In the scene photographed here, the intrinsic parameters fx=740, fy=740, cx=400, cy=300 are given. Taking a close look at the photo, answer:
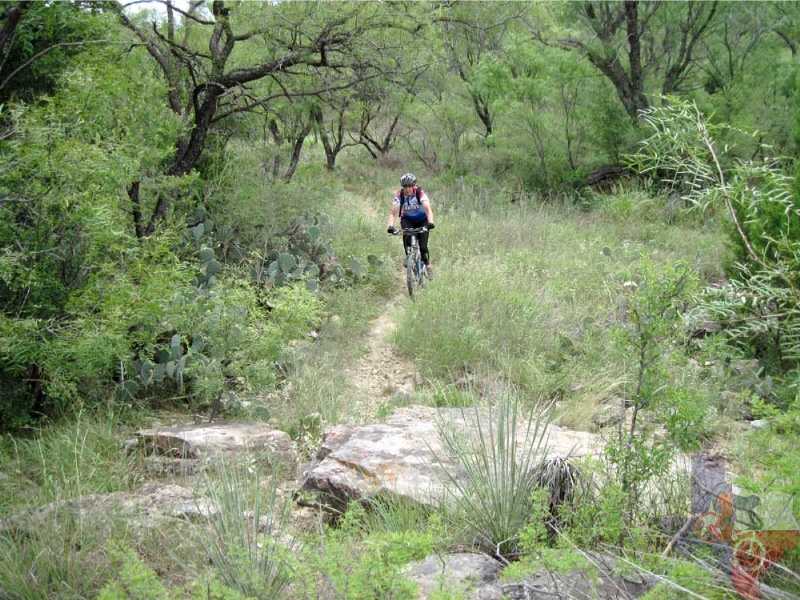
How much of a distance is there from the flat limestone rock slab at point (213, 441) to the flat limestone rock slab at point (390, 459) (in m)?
0.33

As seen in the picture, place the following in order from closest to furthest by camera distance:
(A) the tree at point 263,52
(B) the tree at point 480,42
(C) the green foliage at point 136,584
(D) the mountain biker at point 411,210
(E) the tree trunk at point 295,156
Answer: (C) the green foliage at point 136,584 < (A) the tree at point 263,52 < (D) the mountain biker at point 411,210 < (B) the tree at point 480,42 < (E) the tree trunk at point 295,156

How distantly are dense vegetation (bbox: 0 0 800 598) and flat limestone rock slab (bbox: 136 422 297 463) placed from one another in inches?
11.1

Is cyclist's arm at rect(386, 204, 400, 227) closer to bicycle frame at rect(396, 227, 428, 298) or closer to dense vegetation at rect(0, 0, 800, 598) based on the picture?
bicycle frame at rect(396, 227, 428, 298)

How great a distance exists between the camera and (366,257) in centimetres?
1104

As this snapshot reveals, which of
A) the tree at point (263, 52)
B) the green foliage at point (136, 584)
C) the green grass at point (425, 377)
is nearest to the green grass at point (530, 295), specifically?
the green grass at point (425, 377)

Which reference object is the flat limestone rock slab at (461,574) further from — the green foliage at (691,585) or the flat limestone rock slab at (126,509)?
the flat limestone rock slab at (126,509)

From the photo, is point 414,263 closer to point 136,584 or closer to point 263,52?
point 263,52

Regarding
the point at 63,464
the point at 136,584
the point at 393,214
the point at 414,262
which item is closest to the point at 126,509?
the point at 63,464

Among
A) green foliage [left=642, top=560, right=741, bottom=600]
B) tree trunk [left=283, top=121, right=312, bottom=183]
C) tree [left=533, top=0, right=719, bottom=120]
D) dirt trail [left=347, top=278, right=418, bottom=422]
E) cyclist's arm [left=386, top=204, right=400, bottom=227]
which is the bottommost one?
dirt trail [left=347, top=278, right=418, bottom=422]

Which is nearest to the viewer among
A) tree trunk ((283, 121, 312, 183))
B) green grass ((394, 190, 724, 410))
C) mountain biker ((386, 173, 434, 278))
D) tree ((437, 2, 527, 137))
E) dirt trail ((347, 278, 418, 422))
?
dirt trail ((347, 278, 418, 422))

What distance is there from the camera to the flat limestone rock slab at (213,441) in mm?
4953

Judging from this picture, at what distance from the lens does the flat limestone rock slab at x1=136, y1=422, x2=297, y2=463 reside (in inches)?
195

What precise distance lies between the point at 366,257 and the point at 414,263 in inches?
64.4

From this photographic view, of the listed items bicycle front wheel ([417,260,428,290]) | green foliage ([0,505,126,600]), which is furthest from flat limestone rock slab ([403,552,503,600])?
bicycle front wheel ([417,260,428,290])
